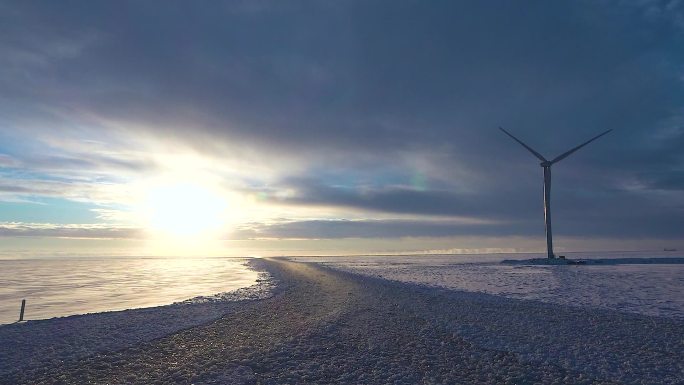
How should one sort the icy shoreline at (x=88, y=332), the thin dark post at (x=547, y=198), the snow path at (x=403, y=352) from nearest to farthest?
the snow path at (x=403, y=352), the icy shoreline at (x=88, y=332), the thin dark post at (x=547, y=198)

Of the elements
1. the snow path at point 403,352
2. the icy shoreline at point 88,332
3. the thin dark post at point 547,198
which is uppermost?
the thin dark post at point 547,198

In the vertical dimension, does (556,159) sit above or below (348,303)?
above

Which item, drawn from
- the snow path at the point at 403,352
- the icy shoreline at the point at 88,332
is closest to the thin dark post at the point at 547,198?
the snow path at the point at 403,352

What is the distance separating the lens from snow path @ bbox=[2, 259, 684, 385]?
13.4 m

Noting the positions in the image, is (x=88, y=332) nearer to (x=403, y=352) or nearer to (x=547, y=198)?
(x=403, y=352)

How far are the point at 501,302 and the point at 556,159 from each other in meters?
76.8

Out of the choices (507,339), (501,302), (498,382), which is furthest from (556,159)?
(498,382)

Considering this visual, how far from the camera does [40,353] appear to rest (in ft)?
55.3

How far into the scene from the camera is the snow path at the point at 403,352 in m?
13.4

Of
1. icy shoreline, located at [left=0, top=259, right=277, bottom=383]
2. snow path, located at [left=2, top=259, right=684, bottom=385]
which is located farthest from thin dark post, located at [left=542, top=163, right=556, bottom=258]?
icy shoreline, located at [left=0, top=259, right=277, bottom=383]

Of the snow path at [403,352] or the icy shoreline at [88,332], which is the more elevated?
the snow path at [403,352]

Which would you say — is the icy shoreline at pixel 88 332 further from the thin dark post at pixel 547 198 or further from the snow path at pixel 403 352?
the thin dark post at pixel 547 198

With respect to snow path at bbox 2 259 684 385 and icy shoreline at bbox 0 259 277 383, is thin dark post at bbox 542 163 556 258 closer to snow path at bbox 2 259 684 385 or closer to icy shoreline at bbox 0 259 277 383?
snow path at bbox 2 259 684 385

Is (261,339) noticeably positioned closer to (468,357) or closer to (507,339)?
(468,357)
